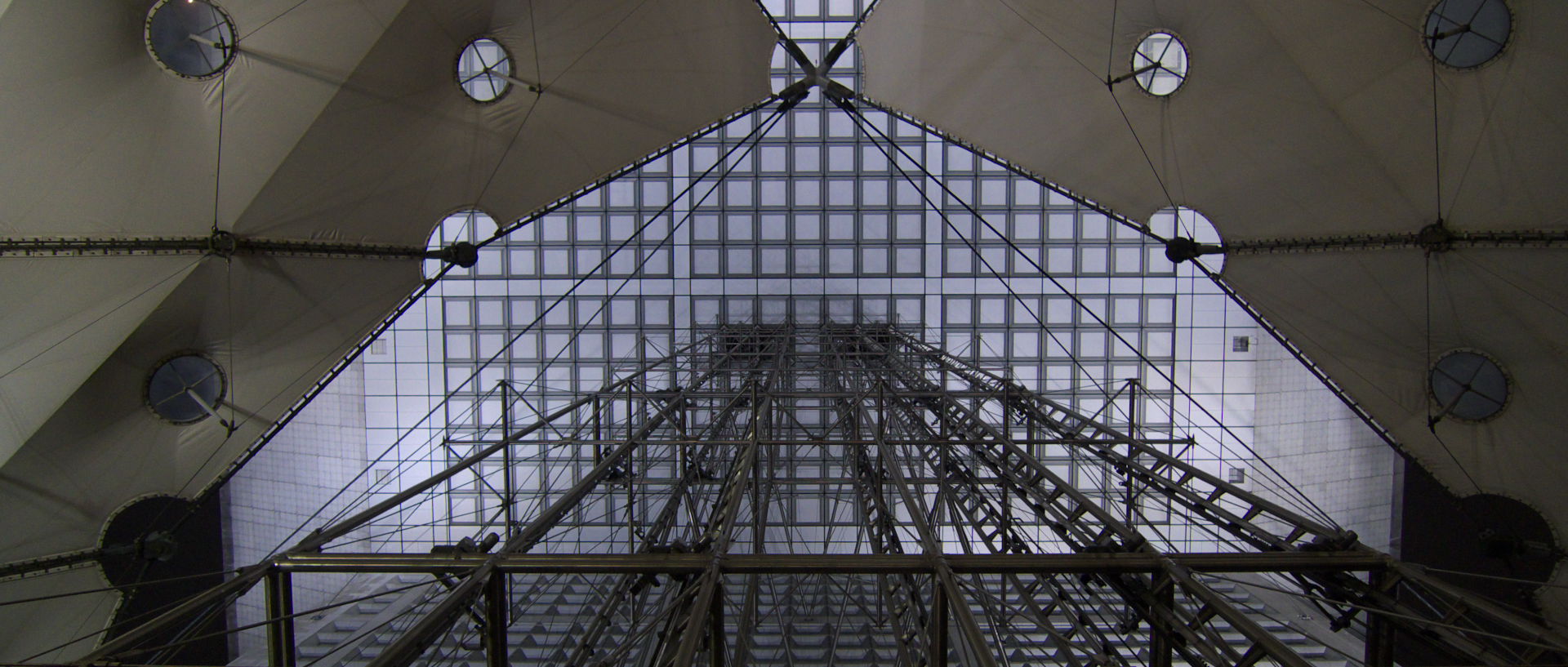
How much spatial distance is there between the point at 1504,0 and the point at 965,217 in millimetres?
15861

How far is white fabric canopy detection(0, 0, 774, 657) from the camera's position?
8617mm

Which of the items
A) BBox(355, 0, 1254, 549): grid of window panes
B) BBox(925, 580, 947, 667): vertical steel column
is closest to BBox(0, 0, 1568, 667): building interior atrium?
BBox(925, 580, 947, 667): vertical steel column

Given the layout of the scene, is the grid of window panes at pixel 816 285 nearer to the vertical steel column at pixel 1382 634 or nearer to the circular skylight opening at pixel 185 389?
the circular skylight opening at pixel 185 389

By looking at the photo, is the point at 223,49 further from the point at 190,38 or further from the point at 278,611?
the point at 278,611

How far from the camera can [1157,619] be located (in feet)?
21.8

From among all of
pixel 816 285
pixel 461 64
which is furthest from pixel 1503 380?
pixel 816 285

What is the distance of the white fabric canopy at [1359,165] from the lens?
9.16 m

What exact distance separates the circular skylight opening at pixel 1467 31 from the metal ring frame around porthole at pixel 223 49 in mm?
16380

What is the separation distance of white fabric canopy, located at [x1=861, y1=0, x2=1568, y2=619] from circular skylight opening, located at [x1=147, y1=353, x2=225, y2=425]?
535 inches

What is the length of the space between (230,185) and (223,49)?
1802 mm

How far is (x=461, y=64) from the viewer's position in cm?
1087

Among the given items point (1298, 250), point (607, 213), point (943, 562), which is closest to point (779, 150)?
point (607, 213)

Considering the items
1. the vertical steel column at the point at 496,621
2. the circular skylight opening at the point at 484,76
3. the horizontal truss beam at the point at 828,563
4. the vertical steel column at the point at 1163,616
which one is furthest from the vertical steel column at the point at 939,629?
the circular skylight opening at the point at 484,76

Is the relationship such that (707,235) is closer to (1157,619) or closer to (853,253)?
(853,253)
